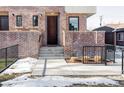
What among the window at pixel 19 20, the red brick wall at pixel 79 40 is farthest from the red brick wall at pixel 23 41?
the window at pixel 19 20

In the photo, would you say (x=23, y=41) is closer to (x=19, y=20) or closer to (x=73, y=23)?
(x=19, y=20)

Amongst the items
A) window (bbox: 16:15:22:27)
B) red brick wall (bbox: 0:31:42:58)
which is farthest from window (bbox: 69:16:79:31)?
red brick wall (bbox: 0:31:42:58)

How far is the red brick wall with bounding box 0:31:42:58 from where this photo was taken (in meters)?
16.3

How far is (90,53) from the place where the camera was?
1631 centimetres

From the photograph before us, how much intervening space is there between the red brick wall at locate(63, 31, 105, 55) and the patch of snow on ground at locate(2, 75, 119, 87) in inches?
276

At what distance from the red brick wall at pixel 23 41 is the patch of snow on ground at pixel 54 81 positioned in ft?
22.8

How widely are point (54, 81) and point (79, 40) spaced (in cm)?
810

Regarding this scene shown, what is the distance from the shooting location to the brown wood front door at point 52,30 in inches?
824

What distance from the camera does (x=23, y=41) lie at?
16.3 m

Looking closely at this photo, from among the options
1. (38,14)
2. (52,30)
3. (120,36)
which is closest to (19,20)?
(38,14)

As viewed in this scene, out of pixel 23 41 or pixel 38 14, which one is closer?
pixel 23 41

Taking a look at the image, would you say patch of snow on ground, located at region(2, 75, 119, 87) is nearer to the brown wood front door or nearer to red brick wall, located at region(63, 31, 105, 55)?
red brick wall, located at region(63, 31, 105, 55)

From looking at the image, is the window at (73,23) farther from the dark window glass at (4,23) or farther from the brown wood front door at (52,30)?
the dark window glass at (4,23)
